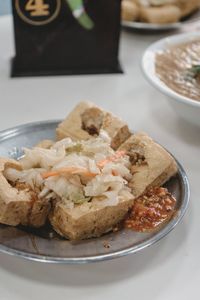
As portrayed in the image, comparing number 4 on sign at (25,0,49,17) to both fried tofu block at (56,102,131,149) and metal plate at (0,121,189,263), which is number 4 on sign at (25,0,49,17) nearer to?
fried tofu block at (56,102,131,149)

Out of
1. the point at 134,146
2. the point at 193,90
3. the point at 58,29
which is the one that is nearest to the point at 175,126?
the point at 193,90

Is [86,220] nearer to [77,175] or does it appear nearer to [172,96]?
[77,175]

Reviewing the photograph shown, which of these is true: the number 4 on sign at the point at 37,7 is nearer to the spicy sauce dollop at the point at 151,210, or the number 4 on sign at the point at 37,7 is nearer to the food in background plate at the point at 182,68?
the food in background plate at the point at 182,68

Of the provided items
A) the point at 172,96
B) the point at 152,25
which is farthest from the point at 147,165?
the point at 152,25

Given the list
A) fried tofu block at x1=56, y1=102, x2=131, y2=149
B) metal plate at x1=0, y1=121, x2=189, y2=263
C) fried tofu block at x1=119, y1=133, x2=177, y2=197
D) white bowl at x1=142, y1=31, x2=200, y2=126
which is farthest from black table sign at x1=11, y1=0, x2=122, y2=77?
metal plate at x1=0, y1=121, x2=189, y2=263

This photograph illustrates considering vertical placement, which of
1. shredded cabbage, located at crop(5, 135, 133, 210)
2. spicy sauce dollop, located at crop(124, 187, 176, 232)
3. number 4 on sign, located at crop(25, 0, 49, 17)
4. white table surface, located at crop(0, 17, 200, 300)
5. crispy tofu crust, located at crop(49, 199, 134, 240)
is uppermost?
number 4 on sign, located at crop(25, 0, 49, 17)

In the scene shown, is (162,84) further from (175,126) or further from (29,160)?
(29,160)
